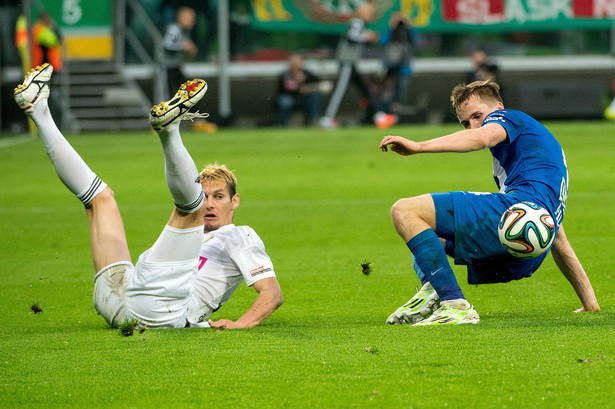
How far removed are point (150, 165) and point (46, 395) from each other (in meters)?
11.7

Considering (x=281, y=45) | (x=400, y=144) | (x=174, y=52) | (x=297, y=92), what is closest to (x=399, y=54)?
(x=297, y=92)

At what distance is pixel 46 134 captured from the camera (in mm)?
5668

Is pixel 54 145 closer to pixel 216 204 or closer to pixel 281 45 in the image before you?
pixel 216 204

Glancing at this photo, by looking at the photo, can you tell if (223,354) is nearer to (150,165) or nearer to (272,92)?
(150,165)

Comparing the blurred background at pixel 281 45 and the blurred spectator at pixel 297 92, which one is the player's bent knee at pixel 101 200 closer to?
the blurred spectator at pixel 297 92

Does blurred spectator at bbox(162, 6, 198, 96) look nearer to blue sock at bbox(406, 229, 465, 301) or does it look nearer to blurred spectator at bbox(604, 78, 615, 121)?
blurred spectator at bbox(604, 78, 615, 121)

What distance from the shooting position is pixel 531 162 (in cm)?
534

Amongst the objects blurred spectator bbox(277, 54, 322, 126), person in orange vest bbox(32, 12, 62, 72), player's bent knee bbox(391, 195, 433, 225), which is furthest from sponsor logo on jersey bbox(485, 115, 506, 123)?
blurred spectator bbox(277, 54, 322, 126)

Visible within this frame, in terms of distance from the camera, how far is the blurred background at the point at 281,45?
2583 centimetres

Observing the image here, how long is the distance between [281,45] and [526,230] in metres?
22.2

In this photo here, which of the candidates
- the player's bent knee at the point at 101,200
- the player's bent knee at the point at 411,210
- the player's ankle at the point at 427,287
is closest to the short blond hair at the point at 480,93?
the player's bent knee at the point at 411,210

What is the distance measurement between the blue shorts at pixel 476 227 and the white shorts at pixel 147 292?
1347 mm

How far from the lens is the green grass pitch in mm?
3996

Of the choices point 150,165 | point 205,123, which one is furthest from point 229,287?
point 205,123
